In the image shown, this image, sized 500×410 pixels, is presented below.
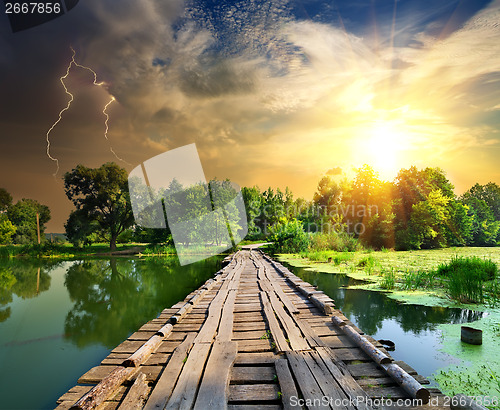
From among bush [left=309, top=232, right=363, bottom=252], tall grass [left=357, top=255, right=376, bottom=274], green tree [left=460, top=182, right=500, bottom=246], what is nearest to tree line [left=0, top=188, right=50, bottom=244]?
bush [left=309, top=232, right=363, bottom=252]

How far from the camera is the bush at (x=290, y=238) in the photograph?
74.8 ft

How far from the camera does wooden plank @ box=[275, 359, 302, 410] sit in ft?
8.19

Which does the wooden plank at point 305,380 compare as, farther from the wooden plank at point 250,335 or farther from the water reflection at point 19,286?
the water reflection at point 19,286

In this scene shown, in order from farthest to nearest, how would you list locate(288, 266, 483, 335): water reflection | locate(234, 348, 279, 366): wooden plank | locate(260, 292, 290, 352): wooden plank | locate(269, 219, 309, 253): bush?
locate(269, 219, 309, 253): bush, locate(288, 266, 483, 335): water reflection, locate(260, 292, 290, 352): wooden plank, locate(234, 348, 279, 366): wooden plank

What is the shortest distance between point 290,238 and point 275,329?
19194 mm

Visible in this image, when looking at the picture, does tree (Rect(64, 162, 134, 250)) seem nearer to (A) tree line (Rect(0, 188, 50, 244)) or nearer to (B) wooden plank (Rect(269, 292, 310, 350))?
(A) tree line (Rect(0, 188, 50, 244))

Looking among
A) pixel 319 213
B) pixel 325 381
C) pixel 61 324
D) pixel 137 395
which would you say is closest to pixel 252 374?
pixel 325 381

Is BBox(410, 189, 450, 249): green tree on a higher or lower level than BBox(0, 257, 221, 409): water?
higher

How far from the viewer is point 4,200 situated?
53.0m

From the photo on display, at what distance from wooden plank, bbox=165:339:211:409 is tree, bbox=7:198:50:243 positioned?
2191 inches

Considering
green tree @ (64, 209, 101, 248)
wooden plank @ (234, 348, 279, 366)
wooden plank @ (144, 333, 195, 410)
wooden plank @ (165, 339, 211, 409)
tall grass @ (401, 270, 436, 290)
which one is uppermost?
green tree @ (64, 209, 101, 248)

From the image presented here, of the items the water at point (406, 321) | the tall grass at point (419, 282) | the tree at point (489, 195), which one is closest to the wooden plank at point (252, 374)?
the water at point (406, 321)

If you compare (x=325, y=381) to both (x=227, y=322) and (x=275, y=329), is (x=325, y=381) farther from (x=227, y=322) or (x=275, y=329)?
(x=227, y=322)

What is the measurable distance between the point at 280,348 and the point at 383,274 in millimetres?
9357
